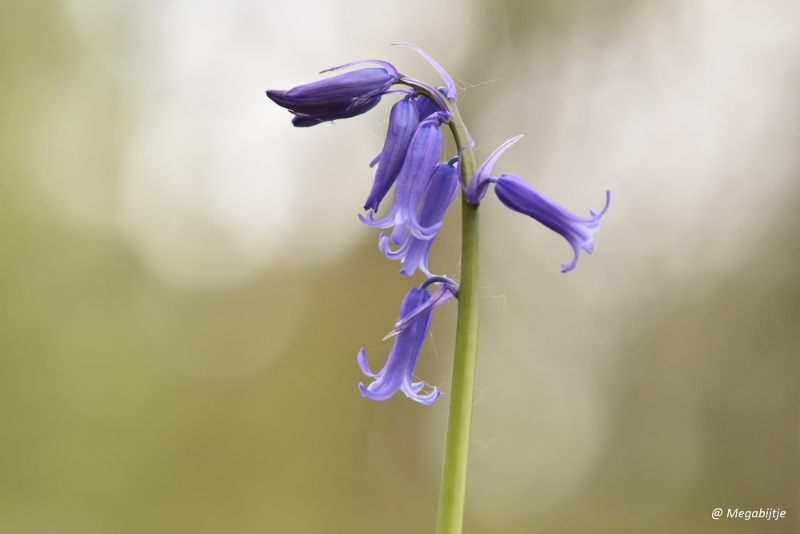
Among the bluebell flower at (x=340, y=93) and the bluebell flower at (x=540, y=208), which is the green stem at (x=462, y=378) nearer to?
the bluebell flower at (x=540, y=208)

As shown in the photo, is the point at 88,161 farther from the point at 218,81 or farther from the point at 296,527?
the point at 296,527

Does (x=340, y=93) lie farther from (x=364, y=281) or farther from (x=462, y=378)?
(x=364, y=281)

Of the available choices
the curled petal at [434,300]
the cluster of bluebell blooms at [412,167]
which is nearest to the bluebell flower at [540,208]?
the cluster of bluebell blooms at [412,167]

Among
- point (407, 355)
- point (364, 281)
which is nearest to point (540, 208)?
point (407, 355)

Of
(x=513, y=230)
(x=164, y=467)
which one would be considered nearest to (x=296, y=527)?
(x=164, y=467)

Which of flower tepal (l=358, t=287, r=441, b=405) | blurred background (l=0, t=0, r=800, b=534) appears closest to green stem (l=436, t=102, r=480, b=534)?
flower tepal (l=358, t=287, r=441, b=405)

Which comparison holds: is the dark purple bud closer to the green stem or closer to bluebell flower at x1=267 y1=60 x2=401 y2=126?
bluebell flower at x1=267 y1=60 x2=401 y2=126
